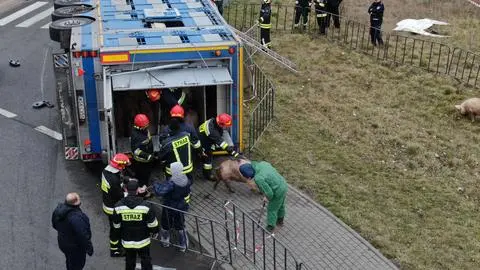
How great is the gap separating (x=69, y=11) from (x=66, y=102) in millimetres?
2557

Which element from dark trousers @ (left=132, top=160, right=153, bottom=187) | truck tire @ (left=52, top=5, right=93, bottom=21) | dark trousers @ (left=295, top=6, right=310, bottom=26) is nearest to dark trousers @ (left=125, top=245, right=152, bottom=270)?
dark trousers @ (left=132, top=160, right=153, bottom=187)

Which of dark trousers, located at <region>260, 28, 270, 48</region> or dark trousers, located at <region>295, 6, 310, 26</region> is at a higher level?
dark trousers, located at <region>295, 6, 310, 26</region>

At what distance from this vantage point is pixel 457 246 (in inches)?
362

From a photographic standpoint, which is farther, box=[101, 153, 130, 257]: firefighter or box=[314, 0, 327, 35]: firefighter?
box=[314, 0, 327, 35]: firefighter

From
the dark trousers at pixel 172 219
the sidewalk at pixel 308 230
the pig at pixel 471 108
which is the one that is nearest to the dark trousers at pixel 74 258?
the dark trousers at pixel 172 219

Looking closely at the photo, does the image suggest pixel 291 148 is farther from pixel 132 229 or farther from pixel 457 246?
pixel 132 229

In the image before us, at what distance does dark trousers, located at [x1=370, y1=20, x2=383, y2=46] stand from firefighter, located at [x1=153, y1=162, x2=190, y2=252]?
10.7m

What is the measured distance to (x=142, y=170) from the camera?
10250 mm

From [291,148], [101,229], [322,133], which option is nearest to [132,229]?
[101,229]

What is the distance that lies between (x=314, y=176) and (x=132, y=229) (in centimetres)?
441

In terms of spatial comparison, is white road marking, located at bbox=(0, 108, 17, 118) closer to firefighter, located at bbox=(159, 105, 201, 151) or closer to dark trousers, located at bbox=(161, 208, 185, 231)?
firefighter, located at bbox=(159, 105, 201, 151)

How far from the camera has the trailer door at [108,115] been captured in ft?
30.6

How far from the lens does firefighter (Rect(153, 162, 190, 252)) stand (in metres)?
8.46

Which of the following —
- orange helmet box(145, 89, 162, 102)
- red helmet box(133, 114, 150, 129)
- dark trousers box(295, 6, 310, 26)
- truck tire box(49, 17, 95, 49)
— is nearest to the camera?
red helmet box(133, 114, 150, 129)
